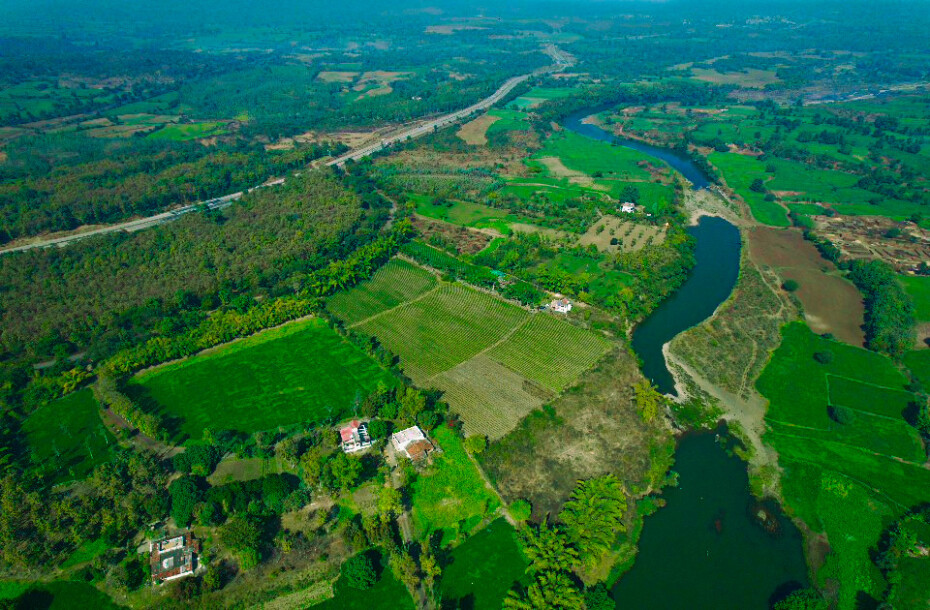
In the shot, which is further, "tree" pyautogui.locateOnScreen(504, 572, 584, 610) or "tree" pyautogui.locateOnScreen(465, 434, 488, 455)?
"tree" pyautogui.locateOnScreen(465, 434, 488, 455)

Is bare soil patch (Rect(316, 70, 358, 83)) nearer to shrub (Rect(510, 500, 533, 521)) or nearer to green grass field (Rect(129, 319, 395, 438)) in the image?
green grass field (Rect(129, 319, 395, 438))

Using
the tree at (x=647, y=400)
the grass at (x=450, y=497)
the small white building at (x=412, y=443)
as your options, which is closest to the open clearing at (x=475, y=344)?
the grass at (x=450, y=497)

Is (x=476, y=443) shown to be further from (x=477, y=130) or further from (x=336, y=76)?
(x=336, y=76)

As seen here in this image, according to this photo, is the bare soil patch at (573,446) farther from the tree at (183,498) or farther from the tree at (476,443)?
the tree at (183,498)

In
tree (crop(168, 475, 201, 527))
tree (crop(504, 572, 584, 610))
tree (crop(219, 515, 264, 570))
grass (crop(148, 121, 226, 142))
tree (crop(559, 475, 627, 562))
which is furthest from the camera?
grass (crop(148, 121, 226, 142))

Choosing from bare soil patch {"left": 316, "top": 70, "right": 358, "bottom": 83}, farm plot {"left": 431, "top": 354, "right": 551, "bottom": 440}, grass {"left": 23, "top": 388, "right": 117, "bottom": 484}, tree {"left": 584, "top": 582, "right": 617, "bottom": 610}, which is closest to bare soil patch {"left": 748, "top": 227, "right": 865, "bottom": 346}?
farm plot {"left": 431, "top": 354, "right": 551, "bottom": 440}

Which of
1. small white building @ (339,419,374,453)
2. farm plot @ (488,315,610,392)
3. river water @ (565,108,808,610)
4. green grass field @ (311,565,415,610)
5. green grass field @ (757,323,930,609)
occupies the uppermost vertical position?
small white building @ (339,419,374,453)

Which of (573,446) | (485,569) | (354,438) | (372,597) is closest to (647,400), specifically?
(573,446)
